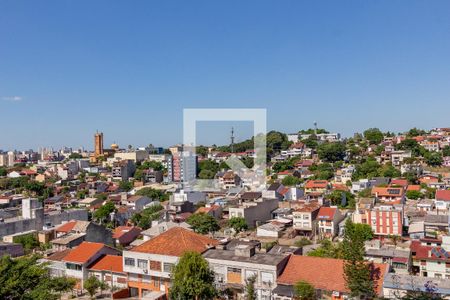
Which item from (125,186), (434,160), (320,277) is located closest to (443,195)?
(434,160)

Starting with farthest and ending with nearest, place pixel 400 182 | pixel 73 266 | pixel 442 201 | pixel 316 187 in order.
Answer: pixel 316 187
pixel 400 182
pixel 442 201
pixel 73 266

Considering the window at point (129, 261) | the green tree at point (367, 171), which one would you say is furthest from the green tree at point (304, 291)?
the green tree at point (367, 171)

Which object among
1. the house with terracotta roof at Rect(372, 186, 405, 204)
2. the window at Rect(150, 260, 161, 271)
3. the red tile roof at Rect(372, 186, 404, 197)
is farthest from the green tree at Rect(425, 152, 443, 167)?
the window at Rect(150, 260, 161, 271)

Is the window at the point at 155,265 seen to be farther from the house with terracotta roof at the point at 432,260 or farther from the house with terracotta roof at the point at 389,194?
the house with terracotta roof at the point at 389,194

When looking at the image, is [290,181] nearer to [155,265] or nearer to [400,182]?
[400,182]

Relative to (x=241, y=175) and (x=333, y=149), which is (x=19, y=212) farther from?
(x=333, y=149)

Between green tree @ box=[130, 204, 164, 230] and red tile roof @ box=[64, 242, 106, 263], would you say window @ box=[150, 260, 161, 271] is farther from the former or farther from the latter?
green tree @ box=[130, 204, 164, 230]
